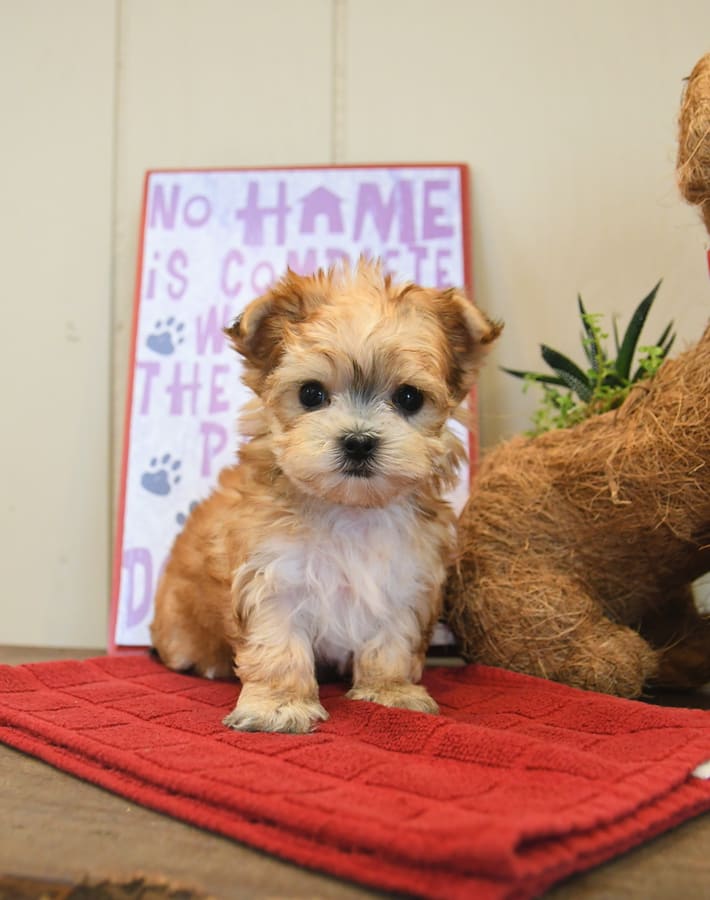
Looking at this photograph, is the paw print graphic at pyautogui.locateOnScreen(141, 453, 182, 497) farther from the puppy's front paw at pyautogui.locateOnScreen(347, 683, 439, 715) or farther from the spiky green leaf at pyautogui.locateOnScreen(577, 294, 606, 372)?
the spiky green leaf at pyautogui.locateOnScreen(577, 294, 606, 372)

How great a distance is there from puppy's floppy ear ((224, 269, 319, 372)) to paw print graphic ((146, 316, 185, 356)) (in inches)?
51.0

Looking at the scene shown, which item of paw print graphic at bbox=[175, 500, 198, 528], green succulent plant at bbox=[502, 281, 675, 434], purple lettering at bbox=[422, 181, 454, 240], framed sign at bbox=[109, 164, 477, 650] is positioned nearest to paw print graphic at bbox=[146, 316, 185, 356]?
framed sign at bbox=[109, 164, 477, 650]

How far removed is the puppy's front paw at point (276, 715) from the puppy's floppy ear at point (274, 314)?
840 mm

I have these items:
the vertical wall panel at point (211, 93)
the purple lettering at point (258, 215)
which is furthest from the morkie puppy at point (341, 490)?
the vertical wall panel at point (211, 93)

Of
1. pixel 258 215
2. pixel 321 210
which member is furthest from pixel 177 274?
pixel 321 210

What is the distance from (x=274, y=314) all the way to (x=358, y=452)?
0.48m

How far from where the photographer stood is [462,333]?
7.52 ft

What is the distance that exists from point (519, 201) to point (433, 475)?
1.69m

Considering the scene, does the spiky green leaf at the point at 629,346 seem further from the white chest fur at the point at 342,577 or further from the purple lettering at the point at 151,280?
the purple lettering at the point at 151,280

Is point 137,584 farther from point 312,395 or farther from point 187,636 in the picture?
point 312,395

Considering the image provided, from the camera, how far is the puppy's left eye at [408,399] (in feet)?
6.87

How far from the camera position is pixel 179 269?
3514 millimetres

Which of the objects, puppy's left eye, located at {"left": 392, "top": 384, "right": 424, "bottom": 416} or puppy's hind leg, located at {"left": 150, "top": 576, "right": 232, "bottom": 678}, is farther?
puppy's hind leg, located at {"left": 150, "top": 576, "right": 232, "bottom": 678}

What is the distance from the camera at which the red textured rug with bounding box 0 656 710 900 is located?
4.13ft
